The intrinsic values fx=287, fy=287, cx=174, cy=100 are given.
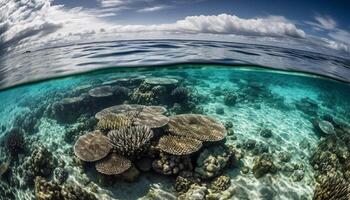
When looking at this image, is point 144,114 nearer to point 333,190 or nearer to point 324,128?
point 333,190

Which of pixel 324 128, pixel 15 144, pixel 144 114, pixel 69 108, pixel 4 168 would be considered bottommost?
pixel 4 168

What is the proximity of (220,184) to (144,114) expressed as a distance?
357 cm

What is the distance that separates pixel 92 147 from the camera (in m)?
8.23

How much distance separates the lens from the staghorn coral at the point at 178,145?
7.69m

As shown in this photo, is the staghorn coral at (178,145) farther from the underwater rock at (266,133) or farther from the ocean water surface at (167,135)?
the underwater rock at (266,133)

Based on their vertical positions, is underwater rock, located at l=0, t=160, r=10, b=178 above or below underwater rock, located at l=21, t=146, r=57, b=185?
below

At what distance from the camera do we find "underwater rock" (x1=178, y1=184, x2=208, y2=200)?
7.19m

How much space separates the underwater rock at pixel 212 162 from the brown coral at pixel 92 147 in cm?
257

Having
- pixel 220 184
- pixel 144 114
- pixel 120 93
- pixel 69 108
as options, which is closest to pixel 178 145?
pixel 220 184

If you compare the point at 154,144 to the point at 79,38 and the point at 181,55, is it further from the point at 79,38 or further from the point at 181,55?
the point at 181,55

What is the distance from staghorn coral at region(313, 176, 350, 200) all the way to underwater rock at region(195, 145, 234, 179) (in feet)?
8.25

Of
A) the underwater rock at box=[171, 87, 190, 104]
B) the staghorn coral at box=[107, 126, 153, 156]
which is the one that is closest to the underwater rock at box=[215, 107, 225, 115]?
the underwater rock at box=[171, 87, 190, 104]

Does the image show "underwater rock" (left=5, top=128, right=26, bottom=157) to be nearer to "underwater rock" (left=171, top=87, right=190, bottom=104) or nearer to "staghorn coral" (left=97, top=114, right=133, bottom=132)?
"staghorn coral" (left=97, top=114, right=133, bottom=132)

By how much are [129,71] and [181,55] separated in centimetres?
399
